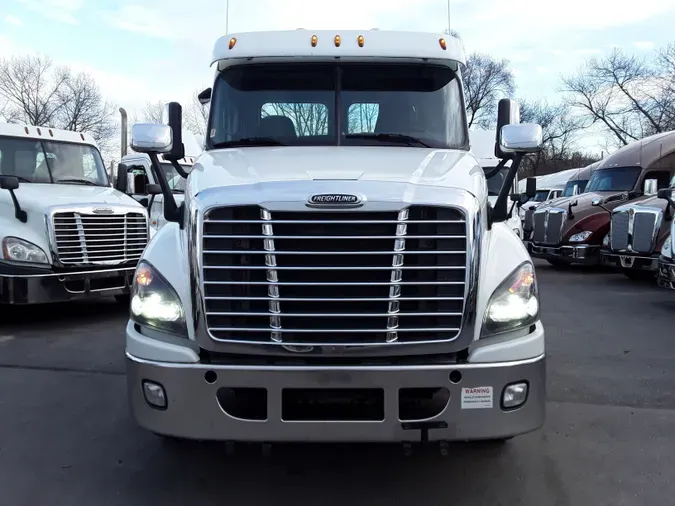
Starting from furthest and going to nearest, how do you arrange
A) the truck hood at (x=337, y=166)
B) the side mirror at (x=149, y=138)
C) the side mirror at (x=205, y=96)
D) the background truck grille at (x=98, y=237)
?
1. the background truck grille at (x=98, y=237)
2. the side mirror at (x=205, y=96)
3. the side mirror at (x=149, y=138)
4. the truck hood at (x=337, y=166)

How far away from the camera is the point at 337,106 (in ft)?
15.0

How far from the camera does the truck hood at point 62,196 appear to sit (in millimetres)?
7848

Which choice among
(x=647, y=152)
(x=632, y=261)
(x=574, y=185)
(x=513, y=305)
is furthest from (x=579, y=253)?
(x=513, y=305)

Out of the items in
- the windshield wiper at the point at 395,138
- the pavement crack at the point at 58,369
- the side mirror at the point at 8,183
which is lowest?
the pavement crack at the point at 58,369

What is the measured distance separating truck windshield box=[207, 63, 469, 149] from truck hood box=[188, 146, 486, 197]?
18 centimetres

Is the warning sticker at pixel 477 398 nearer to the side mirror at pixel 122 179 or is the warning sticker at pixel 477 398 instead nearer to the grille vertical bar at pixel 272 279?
the grille vertical bar at pixel 272 279

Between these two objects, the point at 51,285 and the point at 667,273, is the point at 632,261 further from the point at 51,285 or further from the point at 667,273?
the point at 51,285

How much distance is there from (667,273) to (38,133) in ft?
29.9

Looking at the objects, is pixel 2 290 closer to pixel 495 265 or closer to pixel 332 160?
pixel 332 160

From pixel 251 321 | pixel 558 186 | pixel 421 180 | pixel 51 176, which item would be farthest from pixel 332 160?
pixel 558 186

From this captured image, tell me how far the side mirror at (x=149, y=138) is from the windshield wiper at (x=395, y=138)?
123cm

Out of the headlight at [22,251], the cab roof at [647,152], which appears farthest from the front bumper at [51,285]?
the cab roof at [647,152]

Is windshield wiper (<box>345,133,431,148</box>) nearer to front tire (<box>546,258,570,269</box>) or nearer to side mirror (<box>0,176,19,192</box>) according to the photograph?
side mirror (<box>0,176,19,192</box>)

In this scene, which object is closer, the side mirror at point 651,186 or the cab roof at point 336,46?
the cab roof at point 336,46
